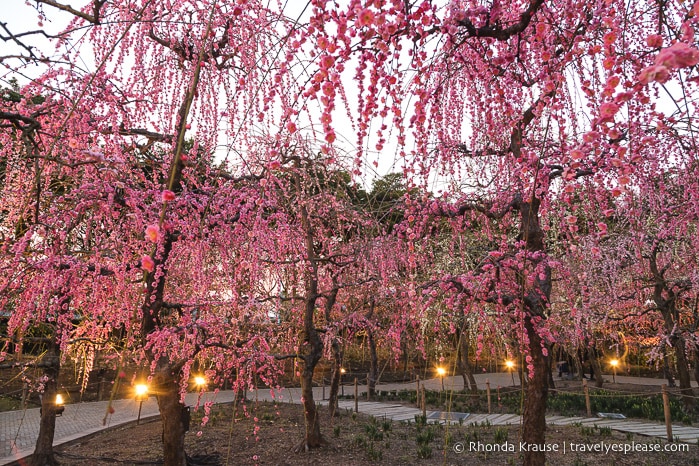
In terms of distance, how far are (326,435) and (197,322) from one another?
3.84m

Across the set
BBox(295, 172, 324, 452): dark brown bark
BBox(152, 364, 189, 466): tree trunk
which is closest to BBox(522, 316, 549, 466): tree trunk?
BBox(295, 172, 324, 452): dark brown bark

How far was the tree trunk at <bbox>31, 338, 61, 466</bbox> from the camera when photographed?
19.3 ft

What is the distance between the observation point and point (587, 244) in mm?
9266

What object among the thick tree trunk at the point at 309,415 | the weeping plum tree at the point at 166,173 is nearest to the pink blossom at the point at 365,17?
the weeping plum tree at the point at 166,173

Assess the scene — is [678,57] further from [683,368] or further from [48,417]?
[683,368]

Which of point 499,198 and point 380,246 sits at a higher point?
point 499,198

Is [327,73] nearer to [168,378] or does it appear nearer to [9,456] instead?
[168,378]

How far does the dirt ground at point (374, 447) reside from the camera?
6289 millimetres

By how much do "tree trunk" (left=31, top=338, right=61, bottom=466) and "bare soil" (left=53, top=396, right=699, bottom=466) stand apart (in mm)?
442

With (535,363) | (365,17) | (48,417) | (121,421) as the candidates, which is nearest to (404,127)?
(365,17)

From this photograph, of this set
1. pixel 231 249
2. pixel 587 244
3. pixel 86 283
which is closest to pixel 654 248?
pixel 587 244

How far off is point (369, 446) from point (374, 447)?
0.51 feet

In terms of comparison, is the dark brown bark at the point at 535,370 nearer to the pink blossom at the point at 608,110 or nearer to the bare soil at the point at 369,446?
the bare soil at the point at 369,446

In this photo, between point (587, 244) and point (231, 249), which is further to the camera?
point (587, 244)
